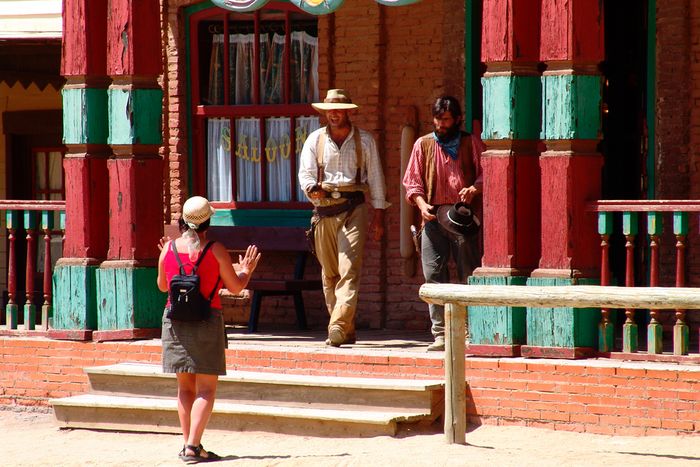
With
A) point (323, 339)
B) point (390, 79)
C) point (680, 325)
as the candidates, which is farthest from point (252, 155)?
point (680, 325)

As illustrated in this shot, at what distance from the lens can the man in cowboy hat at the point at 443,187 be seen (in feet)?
34.9

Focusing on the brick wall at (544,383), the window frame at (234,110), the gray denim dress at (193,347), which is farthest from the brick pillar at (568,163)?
the window frame at (234,110)

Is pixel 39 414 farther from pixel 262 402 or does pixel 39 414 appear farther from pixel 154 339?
pixel 262 402

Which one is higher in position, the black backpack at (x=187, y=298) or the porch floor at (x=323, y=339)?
the black backpack at (x=187, y=298)

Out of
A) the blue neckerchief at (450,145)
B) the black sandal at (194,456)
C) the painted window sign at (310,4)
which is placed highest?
the painted window sign at (310,4)

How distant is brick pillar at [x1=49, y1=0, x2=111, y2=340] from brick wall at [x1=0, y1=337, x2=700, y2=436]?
0.52 meters

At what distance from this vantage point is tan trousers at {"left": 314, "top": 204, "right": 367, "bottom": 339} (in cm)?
1091

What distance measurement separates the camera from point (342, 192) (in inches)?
433

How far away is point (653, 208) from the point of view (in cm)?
961

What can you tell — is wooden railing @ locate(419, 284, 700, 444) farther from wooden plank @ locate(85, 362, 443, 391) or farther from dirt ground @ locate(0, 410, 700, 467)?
wooden plank @ locate(85, 362, 443, 391)

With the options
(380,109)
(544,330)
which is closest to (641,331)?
(544,330)

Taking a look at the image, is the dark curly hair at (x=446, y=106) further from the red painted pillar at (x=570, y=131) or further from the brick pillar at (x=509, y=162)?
the red painted pillar at (x=570, y=131)

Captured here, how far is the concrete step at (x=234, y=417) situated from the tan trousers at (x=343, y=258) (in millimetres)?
1024

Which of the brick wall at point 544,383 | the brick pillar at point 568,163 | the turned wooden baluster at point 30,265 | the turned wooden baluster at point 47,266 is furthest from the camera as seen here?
the turned wooden baluster at point 47,266
